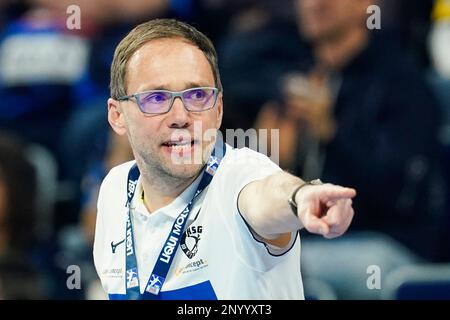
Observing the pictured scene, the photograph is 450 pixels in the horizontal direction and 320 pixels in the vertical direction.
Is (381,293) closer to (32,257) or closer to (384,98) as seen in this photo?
(384,98)

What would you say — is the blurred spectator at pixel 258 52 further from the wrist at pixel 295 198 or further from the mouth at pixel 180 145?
the wrist at pixel 295 198

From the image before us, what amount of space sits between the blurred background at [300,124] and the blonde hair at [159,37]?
75.4 inches

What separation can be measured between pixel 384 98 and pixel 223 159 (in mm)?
2645

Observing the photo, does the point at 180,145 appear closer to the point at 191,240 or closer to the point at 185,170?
the point at 185,170

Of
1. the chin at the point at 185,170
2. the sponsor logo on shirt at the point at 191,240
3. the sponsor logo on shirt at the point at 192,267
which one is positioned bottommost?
the sponsor logo on shirt at the point at 192,267

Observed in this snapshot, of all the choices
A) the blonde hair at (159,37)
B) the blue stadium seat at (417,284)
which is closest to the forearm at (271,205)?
the blonde hair at (159,37)

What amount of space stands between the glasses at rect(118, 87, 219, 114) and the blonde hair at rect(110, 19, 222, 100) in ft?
0.16

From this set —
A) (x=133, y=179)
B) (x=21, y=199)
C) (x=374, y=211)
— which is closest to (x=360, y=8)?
(x=374, y=211)

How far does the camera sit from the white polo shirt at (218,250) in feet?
9.58

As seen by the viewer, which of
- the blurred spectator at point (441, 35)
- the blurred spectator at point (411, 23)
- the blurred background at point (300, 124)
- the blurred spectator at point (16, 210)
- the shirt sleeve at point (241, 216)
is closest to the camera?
the shirt sleeve at point (241, 216)

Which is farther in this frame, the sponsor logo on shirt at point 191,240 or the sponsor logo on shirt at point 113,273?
the sponsor logo on shirt at point 113,273

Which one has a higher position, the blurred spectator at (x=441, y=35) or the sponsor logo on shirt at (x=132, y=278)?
the blurred spectator at (x=441, y=35)

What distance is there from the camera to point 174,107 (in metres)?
2.93

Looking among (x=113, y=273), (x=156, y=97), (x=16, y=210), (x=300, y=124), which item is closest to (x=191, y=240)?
(x=113, y=273)
